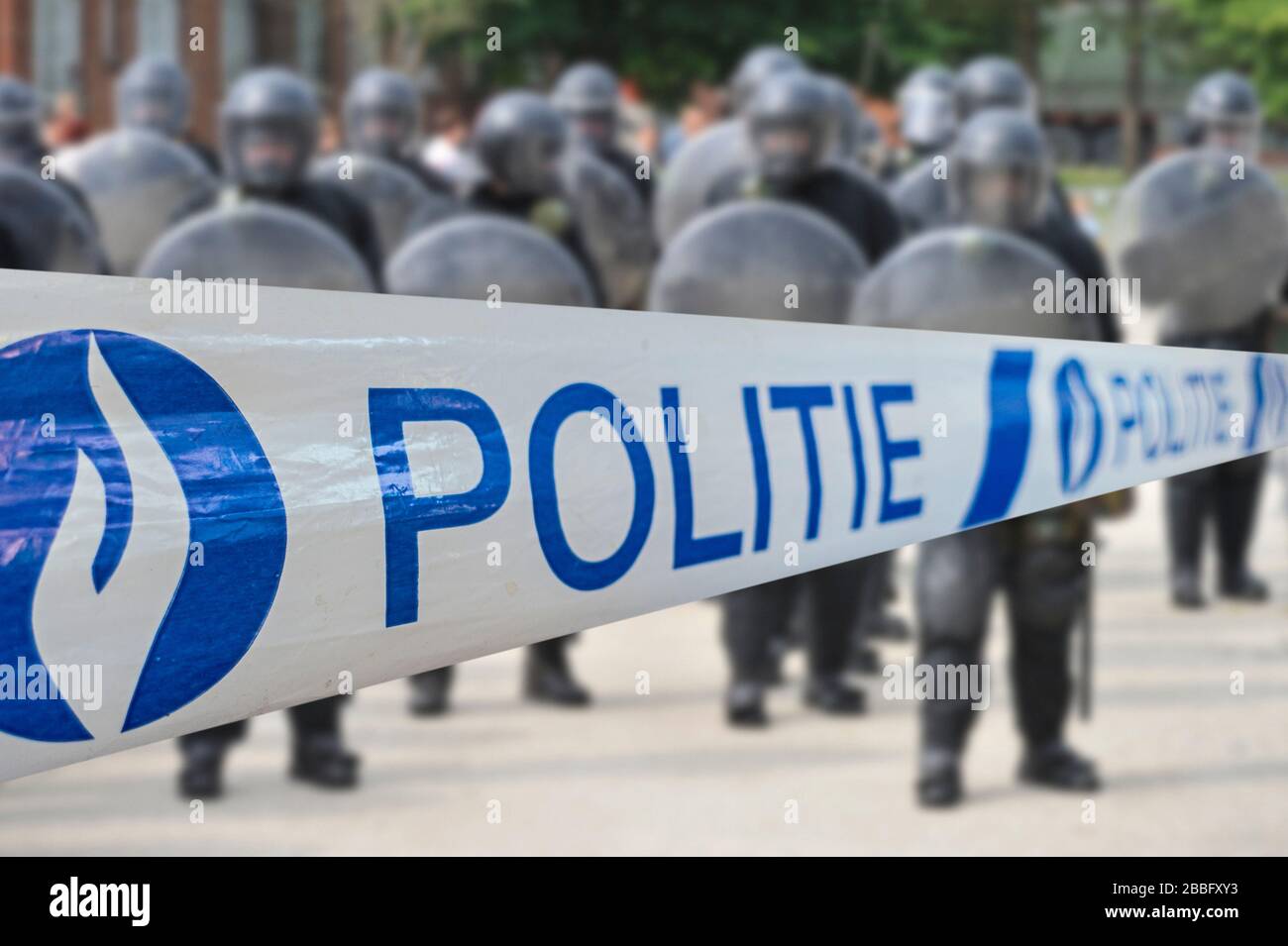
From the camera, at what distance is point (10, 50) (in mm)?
14367

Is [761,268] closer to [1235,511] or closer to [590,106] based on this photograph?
[1235,511]

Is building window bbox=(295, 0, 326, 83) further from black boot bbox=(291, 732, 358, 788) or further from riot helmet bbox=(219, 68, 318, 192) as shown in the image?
black boot bbox=(291, 732, 358, 788)

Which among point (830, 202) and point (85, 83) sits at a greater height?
point (85, 83)

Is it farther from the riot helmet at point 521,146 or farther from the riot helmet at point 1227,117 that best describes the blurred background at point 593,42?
the riot helmet at point 521,146

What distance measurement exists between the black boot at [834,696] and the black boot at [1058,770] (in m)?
0.68

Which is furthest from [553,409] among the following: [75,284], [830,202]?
[830,202]

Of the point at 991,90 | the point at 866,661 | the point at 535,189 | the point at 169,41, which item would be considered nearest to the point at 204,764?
the point at 866,661

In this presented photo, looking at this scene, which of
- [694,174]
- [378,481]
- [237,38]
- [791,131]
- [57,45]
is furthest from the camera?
[237,38]

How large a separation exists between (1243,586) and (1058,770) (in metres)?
2.36

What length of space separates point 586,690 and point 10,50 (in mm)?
11725

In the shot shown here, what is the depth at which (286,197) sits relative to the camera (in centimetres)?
500

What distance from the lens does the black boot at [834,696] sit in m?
4.68

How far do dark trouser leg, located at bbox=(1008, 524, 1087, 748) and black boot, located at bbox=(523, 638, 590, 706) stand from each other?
1.31 metres

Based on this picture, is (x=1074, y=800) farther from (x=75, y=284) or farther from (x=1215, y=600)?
(x=75, y=284)
